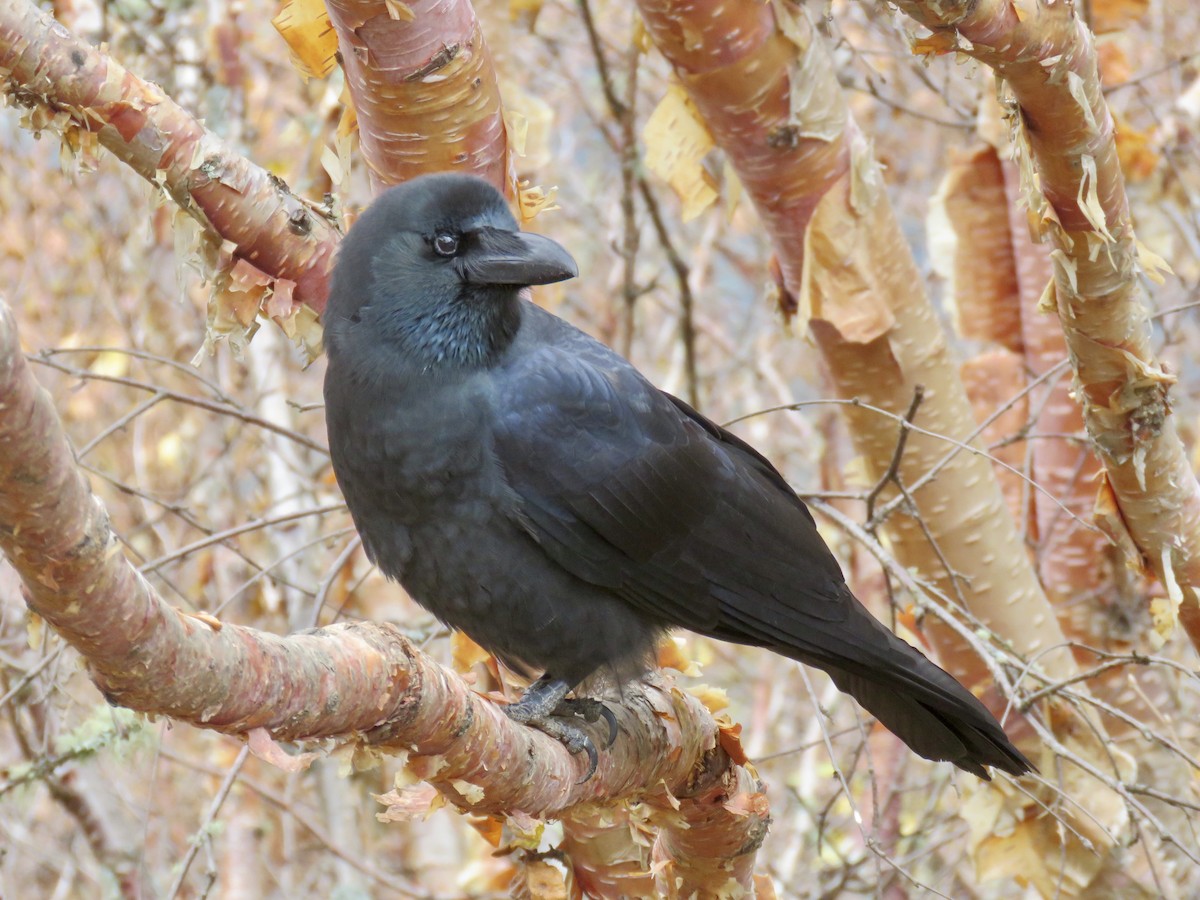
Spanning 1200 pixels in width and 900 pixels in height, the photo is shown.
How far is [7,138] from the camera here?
260 inches

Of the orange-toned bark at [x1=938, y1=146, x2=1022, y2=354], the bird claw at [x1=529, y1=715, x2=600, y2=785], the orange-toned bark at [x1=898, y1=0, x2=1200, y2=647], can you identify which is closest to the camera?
the orange-toned bark at [x1=898, y1=0, x2=1200, y2=647]

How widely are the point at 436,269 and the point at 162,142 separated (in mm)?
590

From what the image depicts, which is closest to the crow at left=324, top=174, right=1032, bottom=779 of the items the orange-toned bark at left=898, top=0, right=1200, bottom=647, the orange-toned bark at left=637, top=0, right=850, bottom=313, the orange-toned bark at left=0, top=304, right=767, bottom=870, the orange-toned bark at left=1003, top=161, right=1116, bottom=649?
the orange-toned bark at left=0, top=304, right=767, bottom=870

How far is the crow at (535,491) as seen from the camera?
2633 millimetres

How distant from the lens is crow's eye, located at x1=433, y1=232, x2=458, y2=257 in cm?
268

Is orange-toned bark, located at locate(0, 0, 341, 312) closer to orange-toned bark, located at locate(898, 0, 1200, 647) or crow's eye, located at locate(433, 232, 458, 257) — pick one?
crow's eye, located at locate(433, 232, 458, 257)

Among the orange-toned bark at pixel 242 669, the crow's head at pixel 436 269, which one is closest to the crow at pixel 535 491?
the crow's head at pixel 436 269

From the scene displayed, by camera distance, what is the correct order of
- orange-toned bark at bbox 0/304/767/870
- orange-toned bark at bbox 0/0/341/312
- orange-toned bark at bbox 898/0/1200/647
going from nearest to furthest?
orange-toned bark at bbox 0/304/767/870
orange-toned bark at bbox 898/0/1200/647
orange-toned bark at bbox 0/0/341/312

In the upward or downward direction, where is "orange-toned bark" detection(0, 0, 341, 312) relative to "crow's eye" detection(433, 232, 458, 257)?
upward

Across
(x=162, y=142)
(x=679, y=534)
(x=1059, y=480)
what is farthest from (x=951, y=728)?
(x=162, y=142)

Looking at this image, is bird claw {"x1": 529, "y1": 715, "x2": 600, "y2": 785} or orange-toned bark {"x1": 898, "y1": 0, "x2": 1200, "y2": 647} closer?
orange-toned bark {"x1": 898, "y1": 0, "x2": 1200, "y2": 647}

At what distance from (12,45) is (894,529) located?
2.49m

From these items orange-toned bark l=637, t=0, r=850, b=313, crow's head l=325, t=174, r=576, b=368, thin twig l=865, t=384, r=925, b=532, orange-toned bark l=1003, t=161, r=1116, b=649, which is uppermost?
orange-toned bark l=637, t=0, r=850, b=313

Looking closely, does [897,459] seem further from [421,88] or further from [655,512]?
[421,88]
